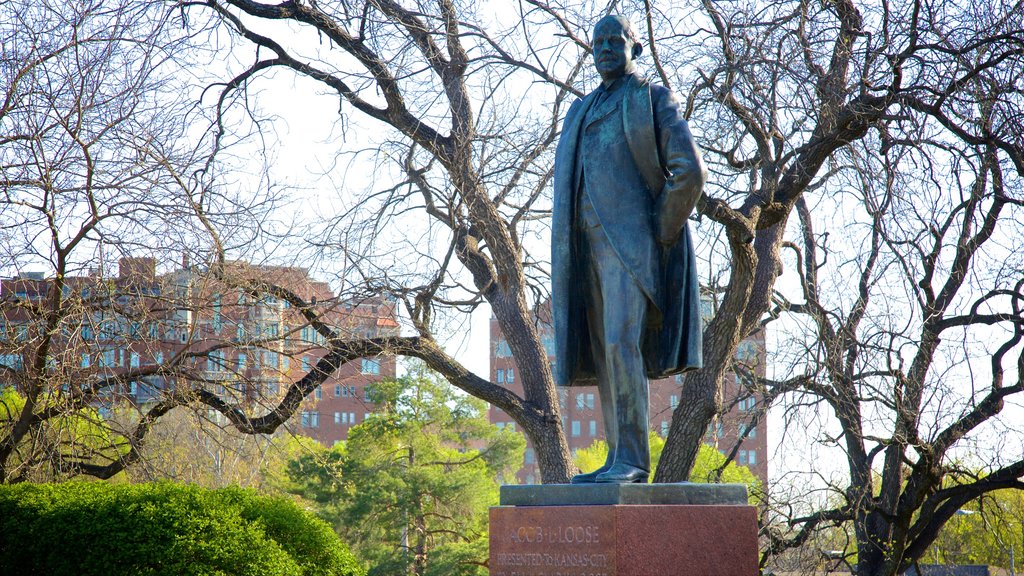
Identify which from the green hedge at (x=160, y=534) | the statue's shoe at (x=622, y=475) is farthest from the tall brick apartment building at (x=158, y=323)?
the statue's shoe at (x=622, y=475)

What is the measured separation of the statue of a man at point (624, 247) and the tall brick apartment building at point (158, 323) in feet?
21.5

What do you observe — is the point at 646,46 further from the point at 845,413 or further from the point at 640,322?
the point at 640,322

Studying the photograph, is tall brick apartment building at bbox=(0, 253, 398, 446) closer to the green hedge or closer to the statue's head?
the green hedge

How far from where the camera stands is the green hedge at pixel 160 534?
10477 mm

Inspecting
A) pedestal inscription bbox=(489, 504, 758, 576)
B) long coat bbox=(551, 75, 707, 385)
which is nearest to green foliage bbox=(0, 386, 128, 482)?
long coat bbox=(551, 75, 707, 385)

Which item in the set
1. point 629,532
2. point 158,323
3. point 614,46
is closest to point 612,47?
point 614,46

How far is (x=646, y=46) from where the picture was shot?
12.6 m

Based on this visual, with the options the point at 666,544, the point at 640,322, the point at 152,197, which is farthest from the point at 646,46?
the point at 666,544

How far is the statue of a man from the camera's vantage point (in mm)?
5418

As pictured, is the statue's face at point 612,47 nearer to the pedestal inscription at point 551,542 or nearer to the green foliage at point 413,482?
the pedestal inscription at point 551,542

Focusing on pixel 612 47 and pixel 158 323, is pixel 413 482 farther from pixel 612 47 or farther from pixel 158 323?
pixel 612 47

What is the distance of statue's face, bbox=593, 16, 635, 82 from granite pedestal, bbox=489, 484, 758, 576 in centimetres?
219

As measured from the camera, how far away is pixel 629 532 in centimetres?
487

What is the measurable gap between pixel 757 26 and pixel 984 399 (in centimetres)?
577
